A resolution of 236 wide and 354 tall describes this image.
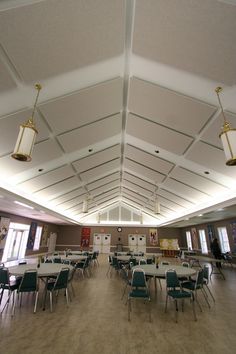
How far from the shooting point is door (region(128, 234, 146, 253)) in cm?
1762

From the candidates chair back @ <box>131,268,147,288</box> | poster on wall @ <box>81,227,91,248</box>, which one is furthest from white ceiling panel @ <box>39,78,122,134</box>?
poster on wall @ <box>81,227,91,248</box>

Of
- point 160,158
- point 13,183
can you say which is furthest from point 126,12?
point 13,183

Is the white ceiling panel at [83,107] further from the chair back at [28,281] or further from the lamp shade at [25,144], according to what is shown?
the chair back at [28,281]

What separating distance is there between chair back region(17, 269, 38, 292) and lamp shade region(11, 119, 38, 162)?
293cm

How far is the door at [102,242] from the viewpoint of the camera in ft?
57.8

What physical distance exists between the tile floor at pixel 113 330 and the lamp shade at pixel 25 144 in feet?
9.27

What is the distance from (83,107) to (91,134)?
1245mm

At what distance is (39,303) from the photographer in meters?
4.46

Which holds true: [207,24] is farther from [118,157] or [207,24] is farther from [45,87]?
[118,157]

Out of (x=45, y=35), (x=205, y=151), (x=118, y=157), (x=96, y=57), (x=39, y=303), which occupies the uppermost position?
(x=118, y=157)

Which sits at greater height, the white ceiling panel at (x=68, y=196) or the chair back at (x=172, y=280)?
the white ceiling panel at (x=68, y=196)

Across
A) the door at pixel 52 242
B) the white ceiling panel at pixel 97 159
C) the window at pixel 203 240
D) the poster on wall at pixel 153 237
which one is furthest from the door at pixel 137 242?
the white ceiling panel at pixel 97 159

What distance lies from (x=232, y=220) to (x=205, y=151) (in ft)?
27.6

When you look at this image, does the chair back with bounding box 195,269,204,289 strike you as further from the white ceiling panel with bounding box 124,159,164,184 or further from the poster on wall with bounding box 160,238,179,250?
the poster on wall with bounding box 160,238,179,250
